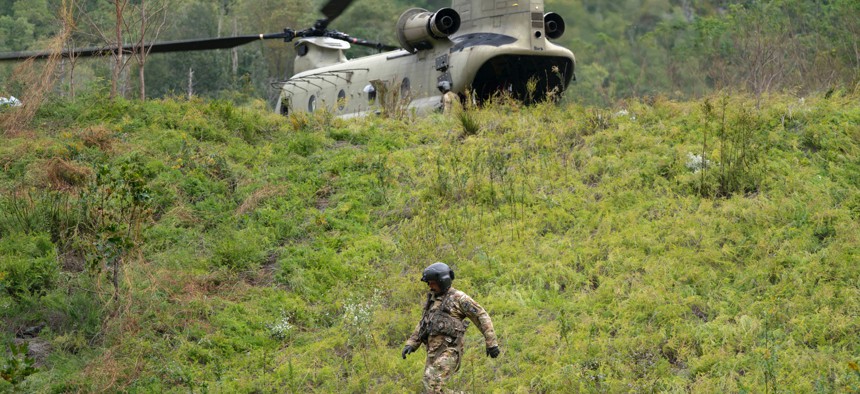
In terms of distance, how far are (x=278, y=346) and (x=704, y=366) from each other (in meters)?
4.61

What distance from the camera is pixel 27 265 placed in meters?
11.3

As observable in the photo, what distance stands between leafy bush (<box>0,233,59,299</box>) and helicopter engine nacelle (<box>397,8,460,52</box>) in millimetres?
9154

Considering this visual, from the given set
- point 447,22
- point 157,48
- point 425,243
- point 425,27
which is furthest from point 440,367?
point 157,48

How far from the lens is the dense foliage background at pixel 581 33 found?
39531 millimetres

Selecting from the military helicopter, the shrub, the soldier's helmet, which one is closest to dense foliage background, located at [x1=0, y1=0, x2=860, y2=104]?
the military helicopter

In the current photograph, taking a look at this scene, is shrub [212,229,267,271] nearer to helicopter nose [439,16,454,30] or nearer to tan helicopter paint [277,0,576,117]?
tan helicopter paint [277,0,576,117]

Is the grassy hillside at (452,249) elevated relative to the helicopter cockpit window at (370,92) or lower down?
lower down

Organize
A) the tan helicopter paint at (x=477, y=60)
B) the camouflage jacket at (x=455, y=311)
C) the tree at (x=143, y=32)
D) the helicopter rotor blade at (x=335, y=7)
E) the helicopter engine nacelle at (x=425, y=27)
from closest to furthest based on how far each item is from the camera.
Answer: the camouflage jacket at (x=455, y=311) < the tan helicopter paint at (x=477, y=60) < the helicopter rotor blade at (x=335, y=7) < the helicopter engine nacelle at (x=425, y=27) < the tree at (x=143, y=32)

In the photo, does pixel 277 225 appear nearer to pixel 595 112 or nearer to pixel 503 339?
pixel 503 339

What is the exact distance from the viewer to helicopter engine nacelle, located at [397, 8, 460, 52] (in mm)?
18688

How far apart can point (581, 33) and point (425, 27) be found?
44268mm

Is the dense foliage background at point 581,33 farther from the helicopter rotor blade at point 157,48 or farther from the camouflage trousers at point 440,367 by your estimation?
the camouflage trousers at point 440,367

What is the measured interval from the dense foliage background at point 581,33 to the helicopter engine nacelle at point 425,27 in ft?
54.4

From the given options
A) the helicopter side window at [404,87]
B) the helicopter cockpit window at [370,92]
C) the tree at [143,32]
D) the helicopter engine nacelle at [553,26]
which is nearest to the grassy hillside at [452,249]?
the tree at [143,32]
